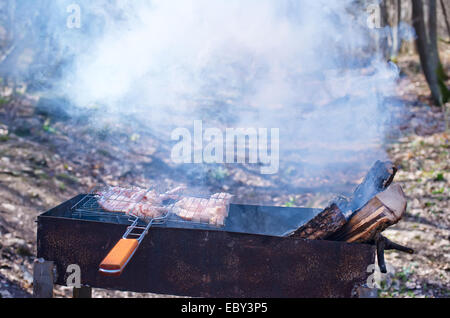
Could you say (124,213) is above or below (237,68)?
below

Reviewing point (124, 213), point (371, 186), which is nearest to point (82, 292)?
point (124, 213)

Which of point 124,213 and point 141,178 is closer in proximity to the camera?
point 124,213

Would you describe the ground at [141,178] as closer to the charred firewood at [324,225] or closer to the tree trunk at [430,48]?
the tree trunk at [430,48]

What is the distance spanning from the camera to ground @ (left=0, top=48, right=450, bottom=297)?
4.75 m

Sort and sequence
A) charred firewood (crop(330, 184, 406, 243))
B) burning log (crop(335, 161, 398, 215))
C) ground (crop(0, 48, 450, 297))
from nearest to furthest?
charred firewood (crop(330, 184, 406, 243)) → burning log (crop(335, 161, 398, 215)) → ground (crop(0, 48, 450, 297))

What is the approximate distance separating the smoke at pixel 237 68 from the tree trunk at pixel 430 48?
1.39 m

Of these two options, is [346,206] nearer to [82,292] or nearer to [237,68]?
[82,292]

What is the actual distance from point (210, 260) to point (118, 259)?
76cm

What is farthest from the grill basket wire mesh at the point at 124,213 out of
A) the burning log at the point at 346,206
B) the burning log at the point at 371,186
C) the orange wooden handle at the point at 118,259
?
the burning log at the point at 371,186

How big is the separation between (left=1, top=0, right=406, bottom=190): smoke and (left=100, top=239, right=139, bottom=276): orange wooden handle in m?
4.71

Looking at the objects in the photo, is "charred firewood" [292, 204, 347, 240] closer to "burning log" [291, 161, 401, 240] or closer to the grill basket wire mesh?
"burning log" [291, 161, 401, 240]

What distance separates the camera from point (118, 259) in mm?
2625

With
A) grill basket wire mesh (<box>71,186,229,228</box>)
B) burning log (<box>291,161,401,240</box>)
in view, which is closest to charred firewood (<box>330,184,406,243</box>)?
burning log (<box>291,161,401,240</box>)
